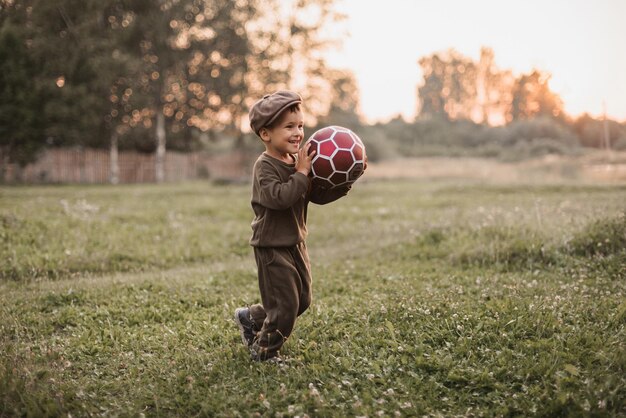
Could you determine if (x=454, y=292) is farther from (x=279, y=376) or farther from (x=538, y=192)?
(x=538, y=192)

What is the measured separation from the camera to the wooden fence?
29938 mm

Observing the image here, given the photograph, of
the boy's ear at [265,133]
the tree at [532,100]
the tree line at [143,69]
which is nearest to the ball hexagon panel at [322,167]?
the boy's ear at [265,133]

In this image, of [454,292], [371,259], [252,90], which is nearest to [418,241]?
[371,259]

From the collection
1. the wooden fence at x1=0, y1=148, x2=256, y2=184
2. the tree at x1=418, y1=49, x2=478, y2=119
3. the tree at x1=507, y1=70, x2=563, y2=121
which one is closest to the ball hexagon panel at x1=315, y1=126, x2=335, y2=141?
the wooden fence at x1=0, y1=148, x2=256, y2=184

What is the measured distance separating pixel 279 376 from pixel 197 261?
6.64 meters

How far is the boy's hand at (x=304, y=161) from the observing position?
468 cm

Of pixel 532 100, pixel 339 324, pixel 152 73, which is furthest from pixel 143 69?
pixel 532 100

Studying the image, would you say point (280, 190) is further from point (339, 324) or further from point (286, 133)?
point (339, 324)

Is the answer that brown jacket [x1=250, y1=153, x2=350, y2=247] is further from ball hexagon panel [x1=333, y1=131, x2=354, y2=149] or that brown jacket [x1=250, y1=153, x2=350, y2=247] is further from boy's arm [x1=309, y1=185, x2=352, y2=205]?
ball hexagon panel [x1=333, y1=131, x2=354, y2=149]

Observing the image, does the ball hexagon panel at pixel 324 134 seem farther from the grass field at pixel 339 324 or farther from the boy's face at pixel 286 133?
the grass field at pixel 339 324

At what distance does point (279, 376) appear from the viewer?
484 cm

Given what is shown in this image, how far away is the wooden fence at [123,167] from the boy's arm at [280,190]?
83.6ft

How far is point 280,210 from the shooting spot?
4793mm

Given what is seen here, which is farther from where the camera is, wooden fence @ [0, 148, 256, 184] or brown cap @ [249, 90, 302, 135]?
wooden fence @ [0, 148, 256, 184]
